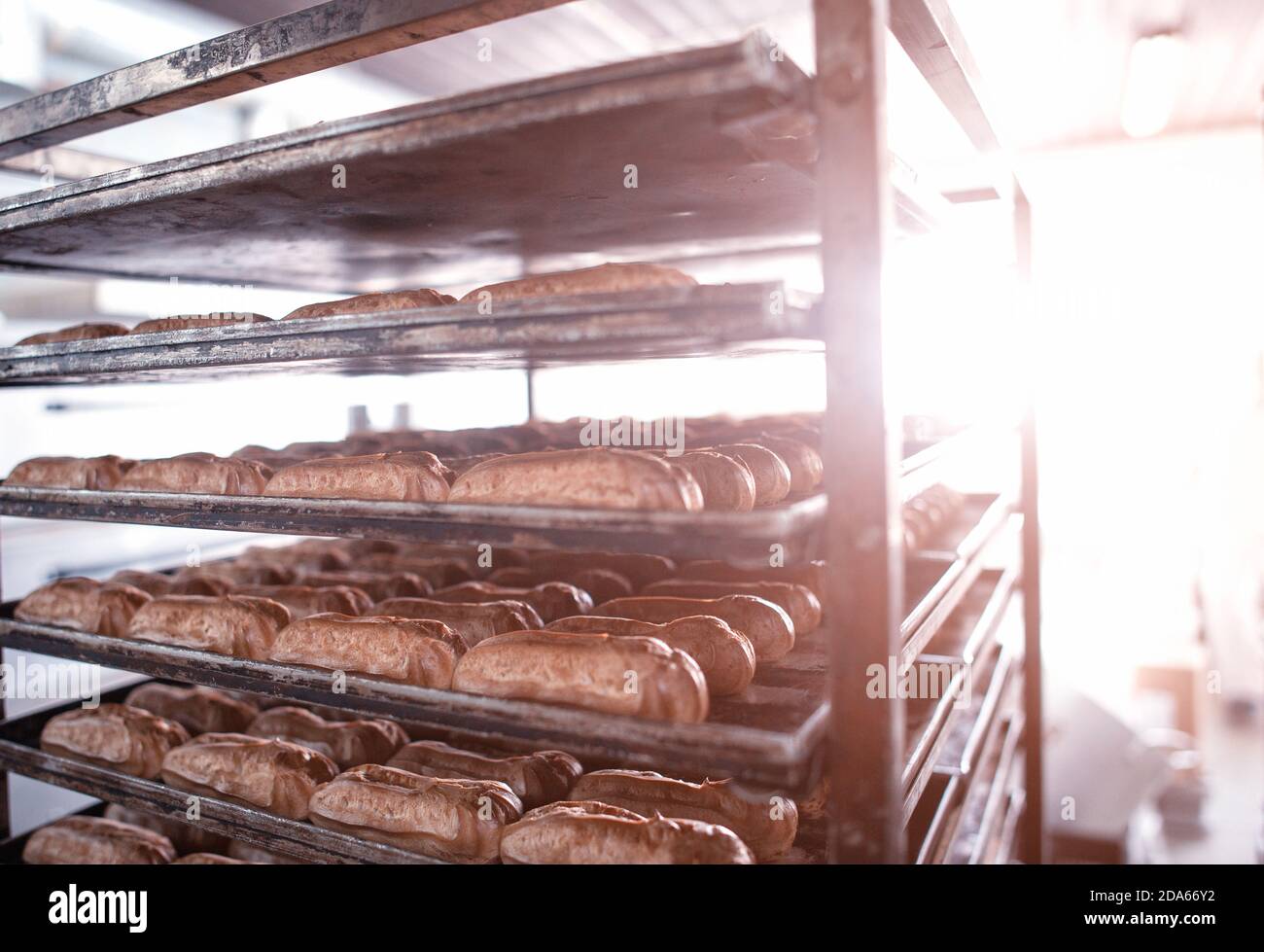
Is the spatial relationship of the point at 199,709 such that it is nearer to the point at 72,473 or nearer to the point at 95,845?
the point at 95,845

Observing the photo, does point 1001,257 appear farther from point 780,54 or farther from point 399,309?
point 399,309

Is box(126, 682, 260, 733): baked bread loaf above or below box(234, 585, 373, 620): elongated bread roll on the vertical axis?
below

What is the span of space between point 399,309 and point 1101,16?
418 cm

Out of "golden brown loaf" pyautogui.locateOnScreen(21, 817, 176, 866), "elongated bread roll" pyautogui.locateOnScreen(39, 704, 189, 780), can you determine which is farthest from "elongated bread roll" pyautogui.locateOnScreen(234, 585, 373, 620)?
"golden brown loaf" pyautogui.locateOnScreen(21, 817, 176, 866)

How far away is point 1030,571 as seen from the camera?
280 centimetres

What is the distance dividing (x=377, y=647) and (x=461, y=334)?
2.19 ft

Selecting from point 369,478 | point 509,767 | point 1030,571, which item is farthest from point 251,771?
point 1030,571

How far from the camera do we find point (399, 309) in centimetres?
137

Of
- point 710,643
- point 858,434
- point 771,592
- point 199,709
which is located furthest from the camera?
point 199,709

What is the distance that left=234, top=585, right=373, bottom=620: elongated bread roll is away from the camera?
6.73 ft

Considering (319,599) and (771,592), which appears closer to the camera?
(771,592)

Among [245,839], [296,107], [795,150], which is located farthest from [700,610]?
[296,107]

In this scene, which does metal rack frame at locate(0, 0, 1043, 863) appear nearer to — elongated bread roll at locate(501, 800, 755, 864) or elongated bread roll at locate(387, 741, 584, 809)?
elongated bread roll at locate(501, 800, 755, 864)

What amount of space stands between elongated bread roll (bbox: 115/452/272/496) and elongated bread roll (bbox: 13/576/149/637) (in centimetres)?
36
